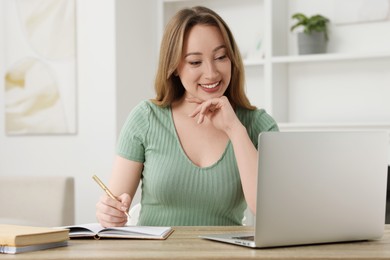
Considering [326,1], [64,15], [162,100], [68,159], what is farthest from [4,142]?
[162,100]

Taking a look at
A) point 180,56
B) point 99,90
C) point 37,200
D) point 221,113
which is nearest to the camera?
point 221,113

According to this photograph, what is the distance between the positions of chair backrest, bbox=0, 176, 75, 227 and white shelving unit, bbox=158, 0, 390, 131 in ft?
4.78

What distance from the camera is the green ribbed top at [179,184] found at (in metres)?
2.37

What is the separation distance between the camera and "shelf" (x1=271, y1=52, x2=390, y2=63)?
4.19m

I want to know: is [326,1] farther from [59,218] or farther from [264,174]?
[264,174]

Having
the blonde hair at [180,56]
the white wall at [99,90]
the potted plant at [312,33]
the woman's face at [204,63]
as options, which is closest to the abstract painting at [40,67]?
the white wall at [99,90]

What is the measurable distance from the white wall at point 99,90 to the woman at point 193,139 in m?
2.15

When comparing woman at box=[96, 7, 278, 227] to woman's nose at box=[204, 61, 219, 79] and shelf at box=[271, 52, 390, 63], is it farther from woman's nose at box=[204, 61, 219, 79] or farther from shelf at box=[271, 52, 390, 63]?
shelf at box=[271, 52, 390, 63]

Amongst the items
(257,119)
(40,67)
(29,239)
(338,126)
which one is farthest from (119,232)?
(40,67)

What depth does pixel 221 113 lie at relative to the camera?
229cm

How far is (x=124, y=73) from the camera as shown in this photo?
4672mm

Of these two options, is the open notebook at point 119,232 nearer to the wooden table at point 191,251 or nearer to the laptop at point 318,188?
the wooden table at point 191,251

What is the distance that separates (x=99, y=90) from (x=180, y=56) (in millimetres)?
2320

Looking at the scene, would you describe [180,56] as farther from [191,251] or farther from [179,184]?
[191,251]
